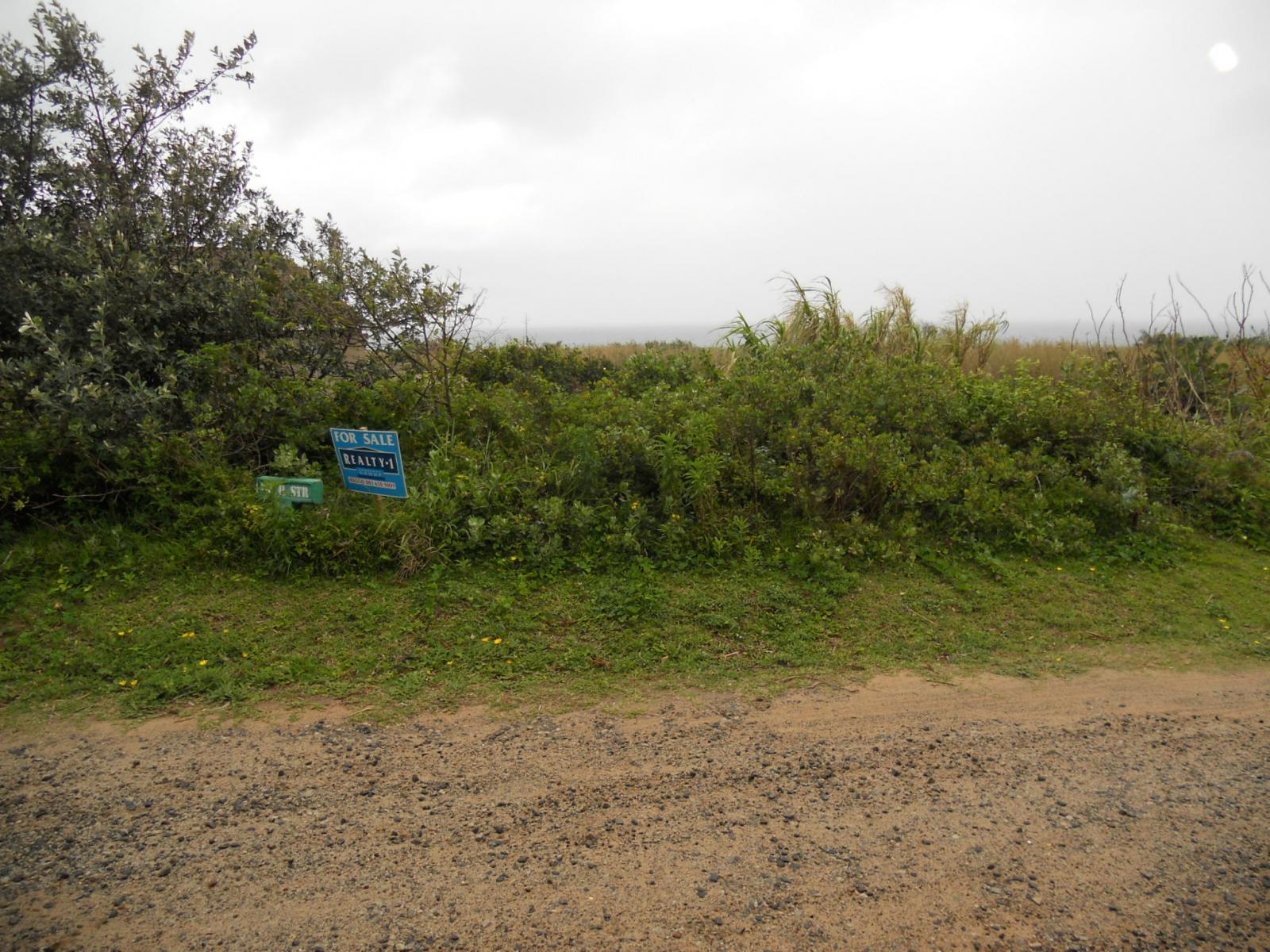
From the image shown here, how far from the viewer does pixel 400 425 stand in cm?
652

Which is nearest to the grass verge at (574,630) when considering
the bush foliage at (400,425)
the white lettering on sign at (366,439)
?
the bush foliage at (400,425)

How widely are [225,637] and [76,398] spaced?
2195 millimetres

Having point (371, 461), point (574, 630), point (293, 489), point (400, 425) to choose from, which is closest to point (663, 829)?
point (574, 630)

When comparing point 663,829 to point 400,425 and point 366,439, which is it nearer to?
point 366,439

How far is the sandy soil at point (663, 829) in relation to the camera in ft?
7.54

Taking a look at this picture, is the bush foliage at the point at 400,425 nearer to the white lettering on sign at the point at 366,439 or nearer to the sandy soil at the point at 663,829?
the white lettering on sign at the point at 366,439

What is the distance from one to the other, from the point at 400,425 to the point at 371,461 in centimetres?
114

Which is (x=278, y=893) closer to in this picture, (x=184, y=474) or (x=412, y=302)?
(x=184, y=474)

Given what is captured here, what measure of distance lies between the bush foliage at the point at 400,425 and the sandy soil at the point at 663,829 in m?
1.78

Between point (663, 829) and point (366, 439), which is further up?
point (366, 439)

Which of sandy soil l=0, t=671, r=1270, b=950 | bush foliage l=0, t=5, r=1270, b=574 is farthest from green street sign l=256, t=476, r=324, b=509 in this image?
sandy soil l=0, t=671, r=1270, b=950

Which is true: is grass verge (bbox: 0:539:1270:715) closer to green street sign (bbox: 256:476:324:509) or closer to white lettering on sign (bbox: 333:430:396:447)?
green street sign (bbox: 256:476:324:509)

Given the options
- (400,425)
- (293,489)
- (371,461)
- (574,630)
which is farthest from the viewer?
(400,425)

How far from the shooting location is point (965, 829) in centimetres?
273
